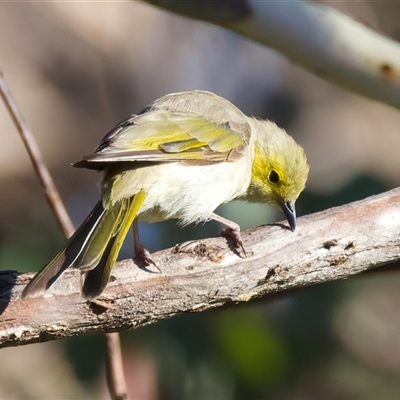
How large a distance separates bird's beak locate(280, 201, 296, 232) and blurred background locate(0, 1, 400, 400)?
553 millimetres

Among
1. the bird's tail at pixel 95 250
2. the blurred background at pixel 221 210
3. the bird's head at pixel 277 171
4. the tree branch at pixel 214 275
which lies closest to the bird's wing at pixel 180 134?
the bird's head at pixel 277 171

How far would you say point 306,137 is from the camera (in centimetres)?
838

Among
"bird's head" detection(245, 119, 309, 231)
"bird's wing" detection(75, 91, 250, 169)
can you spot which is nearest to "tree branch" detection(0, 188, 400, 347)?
"bird's wing" detection(75, 91, 250, 169)

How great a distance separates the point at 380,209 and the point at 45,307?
66.8 inches

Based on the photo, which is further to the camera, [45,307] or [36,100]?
[36,100]

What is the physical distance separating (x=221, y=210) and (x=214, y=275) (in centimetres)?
204

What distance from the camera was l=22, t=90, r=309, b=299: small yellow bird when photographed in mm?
3527

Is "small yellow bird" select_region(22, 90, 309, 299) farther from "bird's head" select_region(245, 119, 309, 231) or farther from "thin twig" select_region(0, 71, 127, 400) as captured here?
"thin twig" select_region(0, 71, 127, 400)

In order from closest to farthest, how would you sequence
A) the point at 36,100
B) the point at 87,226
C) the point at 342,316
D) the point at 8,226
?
the point at 87,226
the point at 342,316
the point at 8,226
the point at 36,100

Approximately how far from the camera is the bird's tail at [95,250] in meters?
3.28

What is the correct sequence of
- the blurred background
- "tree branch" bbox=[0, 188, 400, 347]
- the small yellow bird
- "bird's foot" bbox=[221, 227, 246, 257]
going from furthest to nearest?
the blurred background, "bird's foot" bbox=[221, 227, 246, 257], the small yellow bird, "tree branch" bbox=[0, 188, 400, 347]

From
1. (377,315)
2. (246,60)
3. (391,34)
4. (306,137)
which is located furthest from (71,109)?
(377,315)

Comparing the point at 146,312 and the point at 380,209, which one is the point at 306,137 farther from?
the point at 146,312

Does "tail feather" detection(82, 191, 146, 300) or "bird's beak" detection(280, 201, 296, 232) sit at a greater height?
"tail feather" detection(82, 191, 146, 300)
